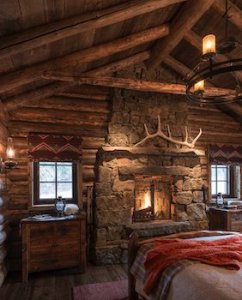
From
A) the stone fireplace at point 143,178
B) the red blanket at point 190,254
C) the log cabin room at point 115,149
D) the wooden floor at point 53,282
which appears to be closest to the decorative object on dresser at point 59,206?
the log cabin room at point 115,149

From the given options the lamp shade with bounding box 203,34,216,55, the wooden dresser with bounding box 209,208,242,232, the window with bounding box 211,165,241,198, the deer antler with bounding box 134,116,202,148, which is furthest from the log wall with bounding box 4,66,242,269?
the lamp shade with bounding box 203,34,216,55

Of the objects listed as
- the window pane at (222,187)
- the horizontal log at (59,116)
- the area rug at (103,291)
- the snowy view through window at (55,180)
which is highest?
the horizontal log at (59,116)

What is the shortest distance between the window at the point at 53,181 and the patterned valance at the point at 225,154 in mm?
3213

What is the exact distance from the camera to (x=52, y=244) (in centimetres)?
439

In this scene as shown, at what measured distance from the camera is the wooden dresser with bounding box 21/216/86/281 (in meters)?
4.27

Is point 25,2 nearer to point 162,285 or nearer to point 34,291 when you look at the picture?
point 162,285

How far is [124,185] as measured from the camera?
5.16 m

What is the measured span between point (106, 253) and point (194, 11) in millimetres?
4259

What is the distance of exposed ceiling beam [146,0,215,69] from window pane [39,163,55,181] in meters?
2.94

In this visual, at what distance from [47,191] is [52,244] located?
A: 110 centimetres

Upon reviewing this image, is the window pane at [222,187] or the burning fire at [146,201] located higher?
the window pane at [222,187]

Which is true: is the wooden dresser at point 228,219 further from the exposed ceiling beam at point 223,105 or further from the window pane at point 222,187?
the exposed ceiling beam at point 223,105

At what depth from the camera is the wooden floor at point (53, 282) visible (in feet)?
12.0

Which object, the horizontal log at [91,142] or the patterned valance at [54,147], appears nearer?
the patterned valance at [54,147]
